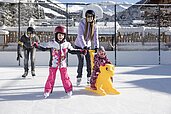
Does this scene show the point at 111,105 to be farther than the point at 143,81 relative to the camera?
No

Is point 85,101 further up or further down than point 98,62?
further down

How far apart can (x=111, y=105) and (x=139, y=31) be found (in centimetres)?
889

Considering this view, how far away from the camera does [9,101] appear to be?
419cm

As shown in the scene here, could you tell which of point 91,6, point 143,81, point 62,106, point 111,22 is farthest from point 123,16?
point 62,106

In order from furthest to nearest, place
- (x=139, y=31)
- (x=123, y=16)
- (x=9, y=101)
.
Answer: (x=123, y=16) < (x=139, y=31) < (x=9, y=101)

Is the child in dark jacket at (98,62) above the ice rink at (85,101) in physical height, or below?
above

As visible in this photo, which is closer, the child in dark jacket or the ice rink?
the ice rink

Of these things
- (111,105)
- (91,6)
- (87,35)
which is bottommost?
(111,105)

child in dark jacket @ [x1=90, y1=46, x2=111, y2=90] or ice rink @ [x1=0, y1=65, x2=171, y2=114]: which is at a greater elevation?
child in dark jacket @ [x1=90, y1=46, x2=111, y2=90]

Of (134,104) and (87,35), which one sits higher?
(87,35)

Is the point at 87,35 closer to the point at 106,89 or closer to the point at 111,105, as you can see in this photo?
the point at 106,89

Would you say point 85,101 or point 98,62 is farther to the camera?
point 98,62

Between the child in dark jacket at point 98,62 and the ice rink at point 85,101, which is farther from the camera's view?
the child in dark jacket at point 98,62

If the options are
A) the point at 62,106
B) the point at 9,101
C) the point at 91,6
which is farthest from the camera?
the point at 91,6
